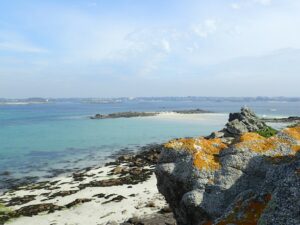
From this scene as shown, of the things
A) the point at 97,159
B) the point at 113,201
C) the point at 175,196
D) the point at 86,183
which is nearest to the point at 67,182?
the point at 86,183

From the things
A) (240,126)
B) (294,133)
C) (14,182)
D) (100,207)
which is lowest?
(14,182)

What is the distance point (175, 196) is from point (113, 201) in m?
12.4

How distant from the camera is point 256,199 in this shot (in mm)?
7398

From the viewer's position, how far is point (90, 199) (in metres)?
25.4

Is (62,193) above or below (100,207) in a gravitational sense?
below

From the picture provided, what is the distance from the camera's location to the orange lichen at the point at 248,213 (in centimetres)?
710

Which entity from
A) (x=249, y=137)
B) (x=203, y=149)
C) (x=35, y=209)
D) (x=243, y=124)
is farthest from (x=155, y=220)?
(x=243, y=124)

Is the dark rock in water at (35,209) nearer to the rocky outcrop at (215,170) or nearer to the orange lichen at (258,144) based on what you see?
the rocky outcrop at (215,170)

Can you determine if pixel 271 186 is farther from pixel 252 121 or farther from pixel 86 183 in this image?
pixel 252 121

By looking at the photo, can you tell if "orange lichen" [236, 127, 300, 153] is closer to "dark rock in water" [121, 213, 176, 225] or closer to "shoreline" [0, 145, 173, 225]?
"dark rock in water" [121, 213, 176, 225]

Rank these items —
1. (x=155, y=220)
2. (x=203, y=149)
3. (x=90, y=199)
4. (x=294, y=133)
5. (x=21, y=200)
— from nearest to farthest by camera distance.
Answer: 1. (x=294, y=133)
2. (x=203, y=149)
3. (x=155, y=220)
4. (x=90, y=199)
5. (x=21, y=200)

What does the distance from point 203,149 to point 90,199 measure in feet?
49.4

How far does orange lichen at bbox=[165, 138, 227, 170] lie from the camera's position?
11.7 metres

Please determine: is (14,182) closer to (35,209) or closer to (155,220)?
(35,209)
